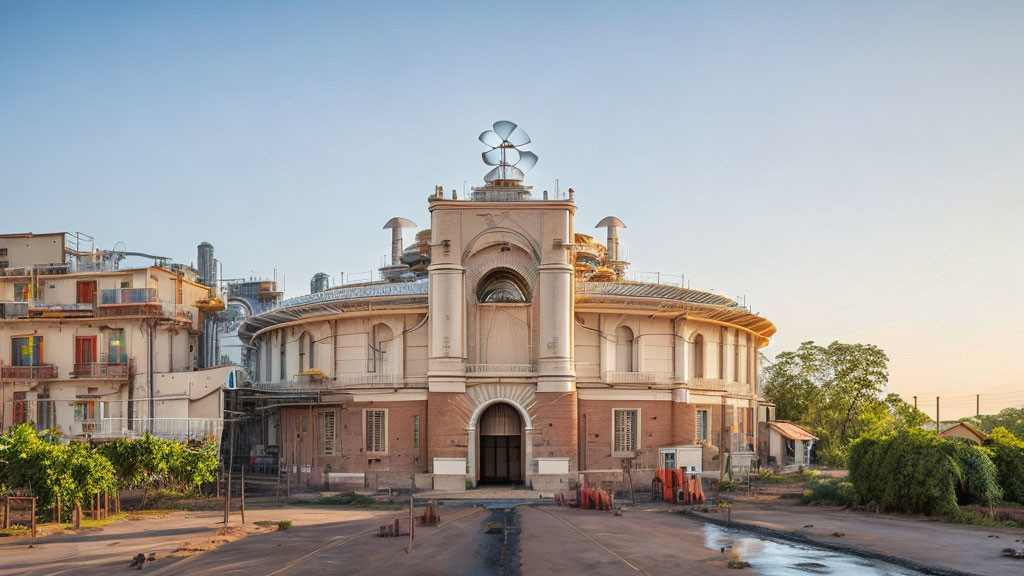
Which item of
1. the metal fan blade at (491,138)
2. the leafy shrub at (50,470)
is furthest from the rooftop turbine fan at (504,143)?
the leafy shrub at (50,470)

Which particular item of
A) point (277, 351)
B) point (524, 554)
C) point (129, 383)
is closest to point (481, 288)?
point (277, 351)

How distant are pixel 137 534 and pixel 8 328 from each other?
29.4 metres

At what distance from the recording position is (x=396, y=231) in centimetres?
6769

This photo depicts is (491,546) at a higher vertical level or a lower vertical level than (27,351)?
lower

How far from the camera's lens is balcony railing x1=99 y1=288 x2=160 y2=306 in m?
58.4

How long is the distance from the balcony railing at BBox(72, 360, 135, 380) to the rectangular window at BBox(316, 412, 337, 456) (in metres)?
12.4

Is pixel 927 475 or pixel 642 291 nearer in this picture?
pixel 927 475

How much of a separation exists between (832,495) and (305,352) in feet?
101

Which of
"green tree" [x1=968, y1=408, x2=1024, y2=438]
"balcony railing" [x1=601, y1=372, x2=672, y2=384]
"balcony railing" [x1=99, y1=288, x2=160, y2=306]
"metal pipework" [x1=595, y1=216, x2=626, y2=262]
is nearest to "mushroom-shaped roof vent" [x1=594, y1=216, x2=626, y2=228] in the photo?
"metal pipework" [x1=595, y1=216, x2=626, y2=262]

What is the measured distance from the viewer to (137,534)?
35.5 metres

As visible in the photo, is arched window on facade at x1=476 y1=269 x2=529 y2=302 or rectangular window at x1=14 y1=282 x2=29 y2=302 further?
rectangular window at x1=14 y1=282 x2=29 y2=302

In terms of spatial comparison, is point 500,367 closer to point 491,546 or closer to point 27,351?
point 491,546

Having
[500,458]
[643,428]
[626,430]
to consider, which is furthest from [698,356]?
[500,458]

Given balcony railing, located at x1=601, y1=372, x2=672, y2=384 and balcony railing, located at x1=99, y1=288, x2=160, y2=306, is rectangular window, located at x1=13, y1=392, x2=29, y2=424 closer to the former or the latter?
balcony railing, located at x1=99, y1=288, x2=160, y2=306
